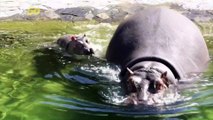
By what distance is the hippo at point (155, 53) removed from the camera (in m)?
4.96

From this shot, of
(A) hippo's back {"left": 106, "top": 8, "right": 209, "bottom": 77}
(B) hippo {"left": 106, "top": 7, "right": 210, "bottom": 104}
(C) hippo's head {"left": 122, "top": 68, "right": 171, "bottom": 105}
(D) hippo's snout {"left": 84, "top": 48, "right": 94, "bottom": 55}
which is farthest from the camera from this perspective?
(D) hippo's snout {"left": 84, "top": 48, "right": 94, "bottom": 55}

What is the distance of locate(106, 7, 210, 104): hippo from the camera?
16.3ft

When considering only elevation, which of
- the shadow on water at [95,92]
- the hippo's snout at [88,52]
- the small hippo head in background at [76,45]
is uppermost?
the small hippo head in background at [76,45]

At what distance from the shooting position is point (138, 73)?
201 inches

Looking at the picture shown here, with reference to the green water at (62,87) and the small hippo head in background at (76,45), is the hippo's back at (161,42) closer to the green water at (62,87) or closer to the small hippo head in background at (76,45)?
the green water at (62,87)

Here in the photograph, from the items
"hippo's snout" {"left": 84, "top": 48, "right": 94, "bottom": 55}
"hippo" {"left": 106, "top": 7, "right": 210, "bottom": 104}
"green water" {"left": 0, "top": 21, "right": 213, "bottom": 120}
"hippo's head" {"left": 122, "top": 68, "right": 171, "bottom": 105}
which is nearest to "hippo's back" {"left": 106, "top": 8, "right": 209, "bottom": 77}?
"hippo" {"left": 106, "top": 7, "right": 210, "bottom": 104}

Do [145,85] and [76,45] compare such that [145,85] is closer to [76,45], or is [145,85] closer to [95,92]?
[95,92]

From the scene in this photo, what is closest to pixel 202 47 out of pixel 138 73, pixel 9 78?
pixel 138 73

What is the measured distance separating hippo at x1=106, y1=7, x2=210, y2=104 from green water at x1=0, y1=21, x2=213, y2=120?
0.18 metres

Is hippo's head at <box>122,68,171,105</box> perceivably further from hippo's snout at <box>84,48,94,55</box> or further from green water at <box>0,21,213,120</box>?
hippo's snout at <box>84,48,94,55</box>

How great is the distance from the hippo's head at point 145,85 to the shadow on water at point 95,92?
0.10 m

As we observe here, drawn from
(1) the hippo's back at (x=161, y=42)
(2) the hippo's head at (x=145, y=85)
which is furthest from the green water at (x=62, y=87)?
(1) the hippo's back at (x=161, y=42)

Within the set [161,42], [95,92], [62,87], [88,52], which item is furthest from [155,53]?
[88,52]

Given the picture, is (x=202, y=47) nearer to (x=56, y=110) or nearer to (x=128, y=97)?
(x=128, y=97)
